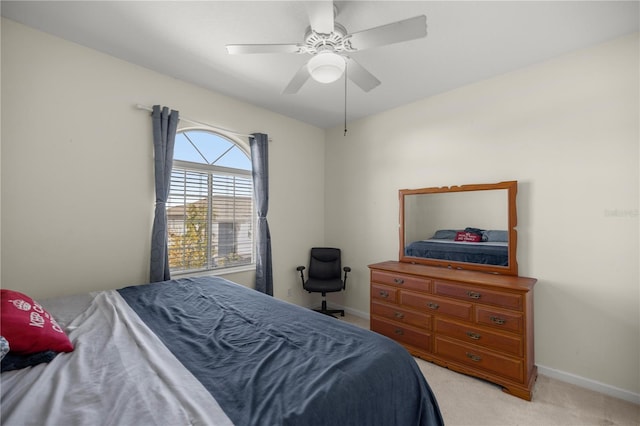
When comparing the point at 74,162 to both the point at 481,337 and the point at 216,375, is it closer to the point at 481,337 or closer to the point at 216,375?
the point at 216,375

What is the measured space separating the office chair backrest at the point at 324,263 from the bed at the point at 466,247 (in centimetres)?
113

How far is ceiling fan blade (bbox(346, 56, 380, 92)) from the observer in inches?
76.9

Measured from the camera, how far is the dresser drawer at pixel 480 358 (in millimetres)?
2166

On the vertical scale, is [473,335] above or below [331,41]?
below

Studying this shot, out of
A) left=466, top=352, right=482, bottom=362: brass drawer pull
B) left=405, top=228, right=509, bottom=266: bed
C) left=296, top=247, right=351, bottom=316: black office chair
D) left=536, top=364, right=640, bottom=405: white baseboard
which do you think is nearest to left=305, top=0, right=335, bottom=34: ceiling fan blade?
left=405, top=228, right=509, bottom=266: bed

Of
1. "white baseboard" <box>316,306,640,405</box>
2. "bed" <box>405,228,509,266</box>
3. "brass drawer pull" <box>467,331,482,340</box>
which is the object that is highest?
"bed" <box>405,228,509,266</box>

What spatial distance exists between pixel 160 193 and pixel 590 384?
4.09 m

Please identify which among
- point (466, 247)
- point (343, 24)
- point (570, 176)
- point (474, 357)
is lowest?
point (474, 357)

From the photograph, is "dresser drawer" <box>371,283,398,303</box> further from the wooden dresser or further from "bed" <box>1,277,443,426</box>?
"bed" <box>1,277,443,426</box>

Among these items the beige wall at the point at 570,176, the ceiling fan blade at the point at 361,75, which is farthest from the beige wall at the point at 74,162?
the beige wall at the point at 570,176

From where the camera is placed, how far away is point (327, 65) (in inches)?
69.2

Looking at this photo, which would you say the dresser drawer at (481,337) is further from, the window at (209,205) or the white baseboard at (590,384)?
the window at (209,205)

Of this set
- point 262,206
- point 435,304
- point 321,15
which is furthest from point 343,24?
point 435,304

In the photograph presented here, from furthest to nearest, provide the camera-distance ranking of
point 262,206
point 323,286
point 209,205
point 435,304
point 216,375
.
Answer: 1. point 323,286
2. point 262,206
3. point 209,205
4. point 435,304
5. point 216,375
